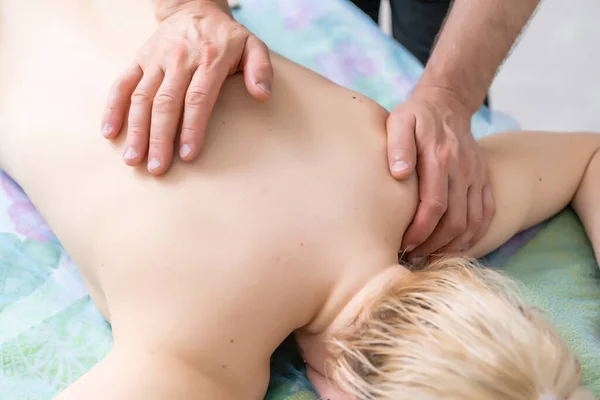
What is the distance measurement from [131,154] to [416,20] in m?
0.96

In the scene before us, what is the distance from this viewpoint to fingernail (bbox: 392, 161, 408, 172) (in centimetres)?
82

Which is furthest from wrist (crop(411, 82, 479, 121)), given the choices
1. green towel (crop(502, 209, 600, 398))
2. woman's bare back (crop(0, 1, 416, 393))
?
green towel (crop(502, 209, 600, 398))

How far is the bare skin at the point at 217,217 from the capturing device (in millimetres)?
700

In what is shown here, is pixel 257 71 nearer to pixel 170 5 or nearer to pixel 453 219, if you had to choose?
pixel 170 5

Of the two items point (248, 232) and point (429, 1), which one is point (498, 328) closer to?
point (248, 232)

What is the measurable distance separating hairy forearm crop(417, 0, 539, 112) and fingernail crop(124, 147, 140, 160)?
478mm

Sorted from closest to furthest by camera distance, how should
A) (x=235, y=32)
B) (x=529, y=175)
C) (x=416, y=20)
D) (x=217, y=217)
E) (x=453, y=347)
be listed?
(x=453, y=347)
(x=217, y=217)
(x=235, y=32)
(x=529, y=175)
(x=416, y=20)

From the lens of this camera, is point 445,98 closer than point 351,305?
No

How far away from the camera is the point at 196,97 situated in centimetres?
75

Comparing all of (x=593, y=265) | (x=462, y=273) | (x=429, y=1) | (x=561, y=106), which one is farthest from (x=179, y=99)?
(x=561, y=106)

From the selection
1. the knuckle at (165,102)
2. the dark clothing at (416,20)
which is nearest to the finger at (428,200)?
the knuckle at (165,102)

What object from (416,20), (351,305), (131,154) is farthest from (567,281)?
(416,20)

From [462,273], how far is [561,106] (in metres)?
1.50

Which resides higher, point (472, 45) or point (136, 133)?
point (472, 45)
